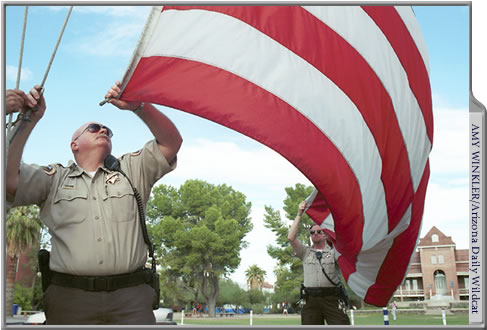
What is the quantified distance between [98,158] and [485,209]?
1.87 metres

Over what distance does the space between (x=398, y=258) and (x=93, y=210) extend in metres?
2.67

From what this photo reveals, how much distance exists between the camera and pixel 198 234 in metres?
29.9

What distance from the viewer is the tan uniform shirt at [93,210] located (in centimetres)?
195

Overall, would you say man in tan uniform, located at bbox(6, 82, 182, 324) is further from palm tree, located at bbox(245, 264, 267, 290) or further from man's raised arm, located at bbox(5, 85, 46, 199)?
palm tree, located at bbox(245, 264, 267, 290)

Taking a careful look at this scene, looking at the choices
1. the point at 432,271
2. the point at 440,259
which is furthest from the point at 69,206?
the point at 440,259

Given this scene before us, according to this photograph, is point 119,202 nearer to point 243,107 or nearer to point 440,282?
point 243,107

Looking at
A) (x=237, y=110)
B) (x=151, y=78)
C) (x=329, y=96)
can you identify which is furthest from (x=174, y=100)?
(x=329, y=96)

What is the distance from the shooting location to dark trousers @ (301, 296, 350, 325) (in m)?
4.07

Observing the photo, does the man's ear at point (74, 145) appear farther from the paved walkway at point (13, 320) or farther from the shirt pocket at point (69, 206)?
the paved walkway at point (13, 320)

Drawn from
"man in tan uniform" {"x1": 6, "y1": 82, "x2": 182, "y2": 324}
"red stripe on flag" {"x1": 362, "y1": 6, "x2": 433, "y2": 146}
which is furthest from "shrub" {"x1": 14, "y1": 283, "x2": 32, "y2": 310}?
"red stripe on flag" {"x1": 362, "y1": 6, "x2": 433, "y2": 146}

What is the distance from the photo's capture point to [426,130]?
3.24 m

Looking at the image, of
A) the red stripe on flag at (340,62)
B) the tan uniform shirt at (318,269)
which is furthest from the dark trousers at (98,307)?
the tan uniform shirt at (318,269)

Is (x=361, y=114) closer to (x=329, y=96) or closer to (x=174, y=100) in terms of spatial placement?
(x=329, y=96)

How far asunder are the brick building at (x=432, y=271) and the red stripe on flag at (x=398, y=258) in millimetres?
25797
